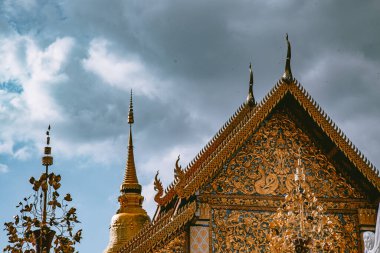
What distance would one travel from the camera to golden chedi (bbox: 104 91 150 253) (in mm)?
17828

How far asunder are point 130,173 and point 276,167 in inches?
336

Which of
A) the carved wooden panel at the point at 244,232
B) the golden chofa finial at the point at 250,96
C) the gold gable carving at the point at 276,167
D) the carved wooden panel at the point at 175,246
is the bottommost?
the carved wooden panel at the point at 175,246

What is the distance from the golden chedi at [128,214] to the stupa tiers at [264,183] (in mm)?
6096

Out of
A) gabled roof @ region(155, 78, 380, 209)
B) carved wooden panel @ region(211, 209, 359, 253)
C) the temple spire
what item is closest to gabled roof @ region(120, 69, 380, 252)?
gabled roof @ region(155, 78, 380, 209)

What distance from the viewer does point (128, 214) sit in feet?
60.0

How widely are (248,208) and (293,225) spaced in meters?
0.76

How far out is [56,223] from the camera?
6566 mm

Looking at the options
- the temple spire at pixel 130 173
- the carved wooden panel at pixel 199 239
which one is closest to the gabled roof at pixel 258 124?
the carved wooden panel at pixel 199 239

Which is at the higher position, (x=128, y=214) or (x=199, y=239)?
(x=128, y=214)

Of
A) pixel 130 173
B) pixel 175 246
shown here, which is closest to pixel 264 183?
pixel 175 246

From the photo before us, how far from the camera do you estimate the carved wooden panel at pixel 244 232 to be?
10836 millimetres

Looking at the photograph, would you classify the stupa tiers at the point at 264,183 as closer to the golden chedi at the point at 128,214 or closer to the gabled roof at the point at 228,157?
the gabled roof at the point at 228,157

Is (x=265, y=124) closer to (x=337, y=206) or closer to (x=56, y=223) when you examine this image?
(x=337, y=206)

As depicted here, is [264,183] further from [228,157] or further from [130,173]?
[130,173]
